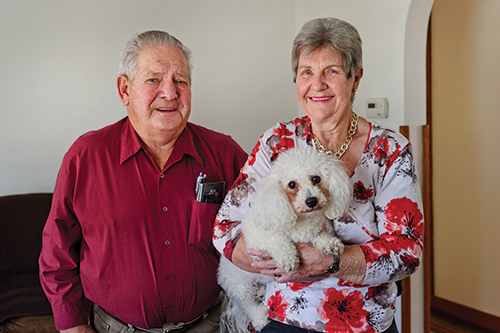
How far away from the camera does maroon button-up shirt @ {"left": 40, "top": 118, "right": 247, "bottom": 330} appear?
155 cm

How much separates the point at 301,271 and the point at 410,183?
42 centimetres

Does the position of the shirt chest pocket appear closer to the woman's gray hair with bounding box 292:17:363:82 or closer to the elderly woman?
the elderly woman

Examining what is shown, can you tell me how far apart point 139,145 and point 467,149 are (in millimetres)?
2413

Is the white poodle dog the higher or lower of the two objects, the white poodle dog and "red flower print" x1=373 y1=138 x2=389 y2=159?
the lower

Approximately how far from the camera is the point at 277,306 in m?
1.34

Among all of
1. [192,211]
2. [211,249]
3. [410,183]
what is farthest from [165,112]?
[410,183]

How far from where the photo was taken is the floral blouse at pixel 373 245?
1.21 metres

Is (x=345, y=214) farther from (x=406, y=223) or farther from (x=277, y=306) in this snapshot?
(x=277, y=306)

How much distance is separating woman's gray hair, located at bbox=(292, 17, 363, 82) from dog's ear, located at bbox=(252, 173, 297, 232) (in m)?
0.46

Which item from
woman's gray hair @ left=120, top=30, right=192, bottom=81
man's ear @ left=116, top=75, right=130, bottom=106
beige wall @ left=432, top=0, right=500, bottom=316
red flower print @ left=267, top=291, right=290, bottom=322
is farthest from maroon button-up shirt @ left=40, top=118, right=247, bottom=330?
beige wall @ left=432, top=0, right=500, bottom=316

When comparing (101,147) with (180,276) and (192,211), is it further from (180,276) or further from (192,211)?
(180,276)

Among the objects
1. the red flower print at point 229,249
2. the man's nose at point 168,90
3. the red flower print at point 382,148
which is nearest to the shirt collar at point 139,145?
the man's nose at point 168,90

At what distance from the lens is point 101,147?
1.60 m

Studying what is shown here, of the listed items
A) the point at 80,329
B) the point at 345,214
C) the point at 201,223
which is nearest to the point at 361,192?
the point at 345,214
